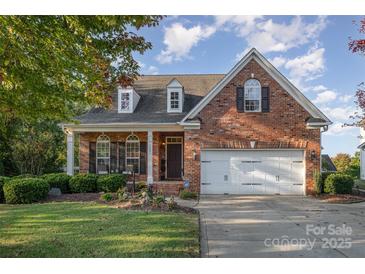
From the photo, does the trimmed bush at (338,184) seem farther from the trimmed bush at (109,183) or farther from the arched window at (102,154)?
the arched window at (102,154)

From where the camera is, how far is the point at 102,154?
17594mm

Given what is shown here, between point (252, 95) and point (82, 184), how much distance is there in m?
8.57

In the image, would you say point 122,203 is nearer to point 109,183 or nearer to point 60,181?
point 109,183

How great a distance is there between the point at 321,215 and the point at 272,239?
12.1 ft

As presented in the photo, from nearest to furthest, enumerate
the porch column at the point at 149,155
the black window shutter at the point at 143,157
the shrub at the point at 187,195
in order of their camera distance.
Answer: the shrub at the point at 187,195 → the porch column at the point at 149,155 → the black window shutter at the point at 143,157

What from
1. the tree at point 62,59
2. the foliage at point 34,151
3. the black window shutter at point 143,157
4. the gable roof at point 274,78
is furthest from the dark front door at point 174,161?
the tree at point 62,59

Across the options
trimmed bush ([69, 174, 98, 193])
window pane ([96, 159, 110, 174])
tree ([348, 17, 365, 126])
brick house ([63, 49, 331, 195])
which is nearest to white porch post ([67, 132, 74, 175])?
trimmed bush ([69, 174, 98, 193])

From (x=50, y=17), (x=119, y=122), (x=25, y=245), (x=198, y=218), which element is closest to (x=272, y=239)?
(x=198, y=218)

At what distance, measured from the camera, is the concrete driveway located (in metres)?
5.92

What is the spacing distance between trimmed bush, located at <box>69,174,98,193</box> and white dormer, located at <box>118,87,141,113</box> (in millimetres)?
4367

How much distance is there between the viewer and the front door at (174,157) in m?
17.8

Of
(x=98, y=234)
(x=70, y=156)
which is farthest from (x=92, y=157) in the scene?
(x=98, y=234)

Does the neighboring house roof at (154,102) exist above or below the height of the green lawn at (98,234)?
above

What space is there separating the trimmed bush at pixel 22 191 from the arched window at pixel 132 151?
5466mm
